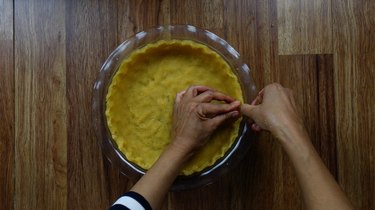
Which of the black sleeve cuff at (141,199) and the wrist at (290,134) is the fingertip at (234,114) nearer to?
the wrist at (290,134)

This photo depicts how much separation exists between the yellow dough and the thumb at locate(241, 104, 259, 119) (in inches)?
1.5

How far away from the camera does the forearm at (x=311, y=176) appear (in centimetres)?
53

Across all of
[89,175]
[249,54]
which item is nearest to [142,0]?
[249,54]

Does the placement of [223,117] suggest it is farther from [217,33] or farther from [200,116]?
[217,33]

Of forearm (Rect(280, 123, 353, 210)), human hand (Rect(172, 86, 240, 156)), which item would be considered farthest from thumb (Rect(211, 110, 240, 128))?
forearm (Rect(280, 123, 353, 210))

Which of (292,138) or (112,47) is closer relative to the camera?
(292,138)

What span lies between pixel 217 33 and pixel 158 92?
169mm

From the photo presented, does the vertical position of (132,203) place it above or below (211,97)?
below

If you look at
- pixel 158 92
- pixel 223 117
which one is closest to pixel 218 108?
pixel 223 117

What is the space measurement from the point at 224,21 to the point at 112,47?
0.23m

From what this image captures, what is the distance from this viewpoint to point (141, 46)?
0.73 meters

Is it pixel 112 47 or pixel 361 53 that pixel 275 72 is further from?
pixel 112 47

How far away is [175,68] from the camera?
2.31ft

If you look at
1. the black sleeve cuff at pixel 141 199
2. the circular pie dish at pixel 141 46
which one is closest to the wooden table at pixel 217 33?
the circular pie dish at pixel 141 46
